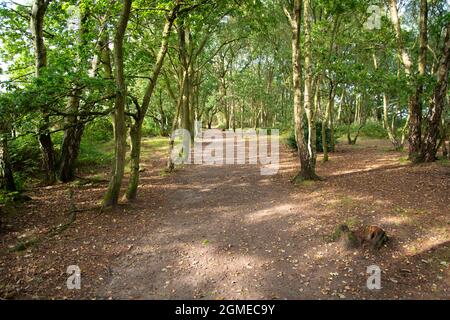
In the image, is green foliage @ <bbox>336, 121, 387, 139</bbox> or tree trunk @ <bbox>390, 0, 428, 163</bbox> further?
green foliage @ <bbox>336, 121, 387, 139</bbox>

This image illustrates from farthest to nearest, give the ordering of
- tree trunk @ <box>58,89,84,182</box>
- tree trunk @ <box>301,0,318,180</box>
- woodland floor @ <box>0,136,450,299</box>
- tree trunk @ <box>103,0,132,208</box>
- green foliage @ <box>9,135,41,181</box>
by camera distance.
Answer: tree trunk @ <box>58,89,84,182</box>
green foliage @ <box>9,135,41,181</box>
tree trunk @ <box>301,0,318,180</box>
tree trunk @ <box>103,0,132,208</box>
woodland floor @ <box>0,136,450,299</box>

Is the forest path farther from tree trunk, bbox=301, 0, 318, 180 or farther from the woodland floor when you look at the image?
tree trunk, bbox=301, 0, 318, 180

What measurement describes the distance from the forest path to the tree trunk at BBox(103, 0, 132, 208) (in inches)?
36.3

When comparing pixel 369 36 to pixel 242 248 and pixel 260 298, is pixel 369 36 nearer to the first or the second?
pixel 242 248

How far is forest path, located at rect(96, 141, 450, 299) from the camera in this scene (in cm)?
480

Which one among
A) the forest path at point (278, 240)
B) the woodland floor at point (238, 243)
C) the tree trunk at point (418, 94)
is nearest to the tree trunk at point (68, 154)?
the woodland floor at point (238, 243)

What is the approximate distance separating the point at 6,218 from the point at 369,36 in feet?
49.3

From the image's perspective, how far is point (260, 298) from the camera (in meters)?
4.59

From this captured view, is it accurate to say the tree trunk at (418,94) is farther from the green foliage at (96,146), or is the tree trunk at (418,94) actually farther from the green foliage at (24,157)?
the green foliage at (24,157)

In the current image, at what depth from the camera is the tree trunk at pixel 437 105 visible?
33.9ft

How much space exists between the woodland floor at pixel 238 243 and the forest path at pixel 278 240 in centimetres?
2

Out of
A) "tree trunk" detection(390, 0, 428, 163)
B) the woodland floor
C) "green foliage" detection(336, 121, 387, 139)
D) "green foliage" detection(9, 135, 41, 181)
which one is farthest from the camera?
"green foliage" detection(336, 121, 387, 139)

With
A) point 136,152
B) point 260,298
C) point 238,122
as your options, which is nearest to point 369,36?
point 136,152

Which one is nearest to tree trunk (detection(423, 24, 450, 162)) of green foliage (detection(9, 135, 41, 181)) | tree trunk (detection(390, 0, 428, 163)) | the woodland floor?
tree trunk (detection(390, 0, 428, 163))
